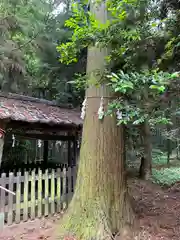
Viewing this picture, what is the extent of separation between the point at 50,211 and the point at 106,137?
2.36 m

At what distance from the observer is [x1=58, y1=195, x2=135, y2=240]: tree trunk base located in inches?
145

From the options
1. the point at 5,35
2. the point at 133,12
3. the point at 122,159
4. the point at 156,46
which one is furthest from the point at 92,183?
the point at 5,35

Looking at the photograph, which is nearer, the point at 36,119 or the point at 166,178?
the point at 36,119

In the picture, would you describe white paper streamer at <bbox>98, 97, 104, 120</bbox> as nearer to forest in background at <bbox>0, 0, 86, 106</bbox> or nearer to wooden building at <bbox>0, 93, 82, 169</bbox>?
wooden building at <bbox>0, 93, 82, 169</bbox>

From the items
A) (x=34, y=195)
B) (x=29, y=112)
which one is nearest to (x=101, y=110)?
(x=29, y=112)

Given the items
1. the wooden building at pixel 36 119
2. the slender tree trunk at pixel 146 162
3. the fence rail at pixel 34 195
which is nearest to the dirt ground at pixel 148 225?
the fence rail at pixel 34 195

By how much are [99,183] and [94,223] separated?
628 mm

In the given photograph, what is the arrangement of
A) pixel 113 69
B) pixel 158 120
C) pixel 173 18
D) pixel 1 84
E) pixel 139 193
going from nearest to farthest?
pixel 158 120
pixel 173 18
pixel 113 69
pixel 139 193
pixel 1 84

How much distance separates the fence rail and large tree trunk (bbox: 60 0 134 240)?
41.9 inches

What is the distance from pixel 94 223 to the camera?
374 cm

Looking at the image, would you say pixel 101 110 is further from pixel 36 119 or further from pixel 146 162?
pixel 146 162

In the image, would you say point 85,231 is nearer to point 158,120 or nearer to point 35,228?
point 35,228

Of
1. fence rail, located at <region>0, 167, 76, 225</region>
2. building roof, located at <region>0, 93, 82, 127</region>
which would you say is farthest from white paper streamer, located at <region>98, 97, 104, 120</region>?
fence rail, located at <region>0, 167, 76, 225</region>

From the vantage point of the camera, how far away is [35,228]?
4.32m
